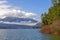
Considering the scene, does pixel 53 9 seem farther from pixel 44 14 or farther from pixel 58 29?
pixel 58 29

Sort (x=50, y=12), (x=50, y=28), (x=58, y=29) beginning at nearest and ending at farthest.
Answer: (x=58, y=29) < (x=50, y=28) < (x=50, y=12)

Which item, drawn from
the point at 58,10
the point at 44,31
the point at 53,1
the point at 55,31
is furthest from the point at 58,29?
the point at 53,1

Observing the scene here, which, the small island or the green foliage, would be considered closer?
the small island

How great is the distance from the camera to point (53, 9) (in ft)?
443

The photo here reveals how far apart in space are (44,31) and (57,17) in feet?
42.0

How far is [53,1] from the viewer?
13912cm

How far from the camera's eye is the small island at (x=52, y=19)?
115 metres

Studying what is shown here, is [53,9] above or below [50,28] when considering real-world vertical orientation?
above

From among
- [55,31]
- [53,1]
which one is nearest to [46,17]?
[53,1]

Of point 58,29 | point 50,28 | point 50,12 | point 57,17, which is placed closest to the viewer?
point 58,29

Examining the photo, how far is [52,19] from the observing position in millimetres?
136500

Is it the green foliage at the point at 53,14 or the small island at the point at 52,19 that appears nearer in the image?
the small island at the point at 52,19

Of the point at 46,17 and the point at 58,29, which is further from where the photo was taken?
the point at 46,17

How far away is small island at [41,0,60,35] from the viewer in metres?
115
